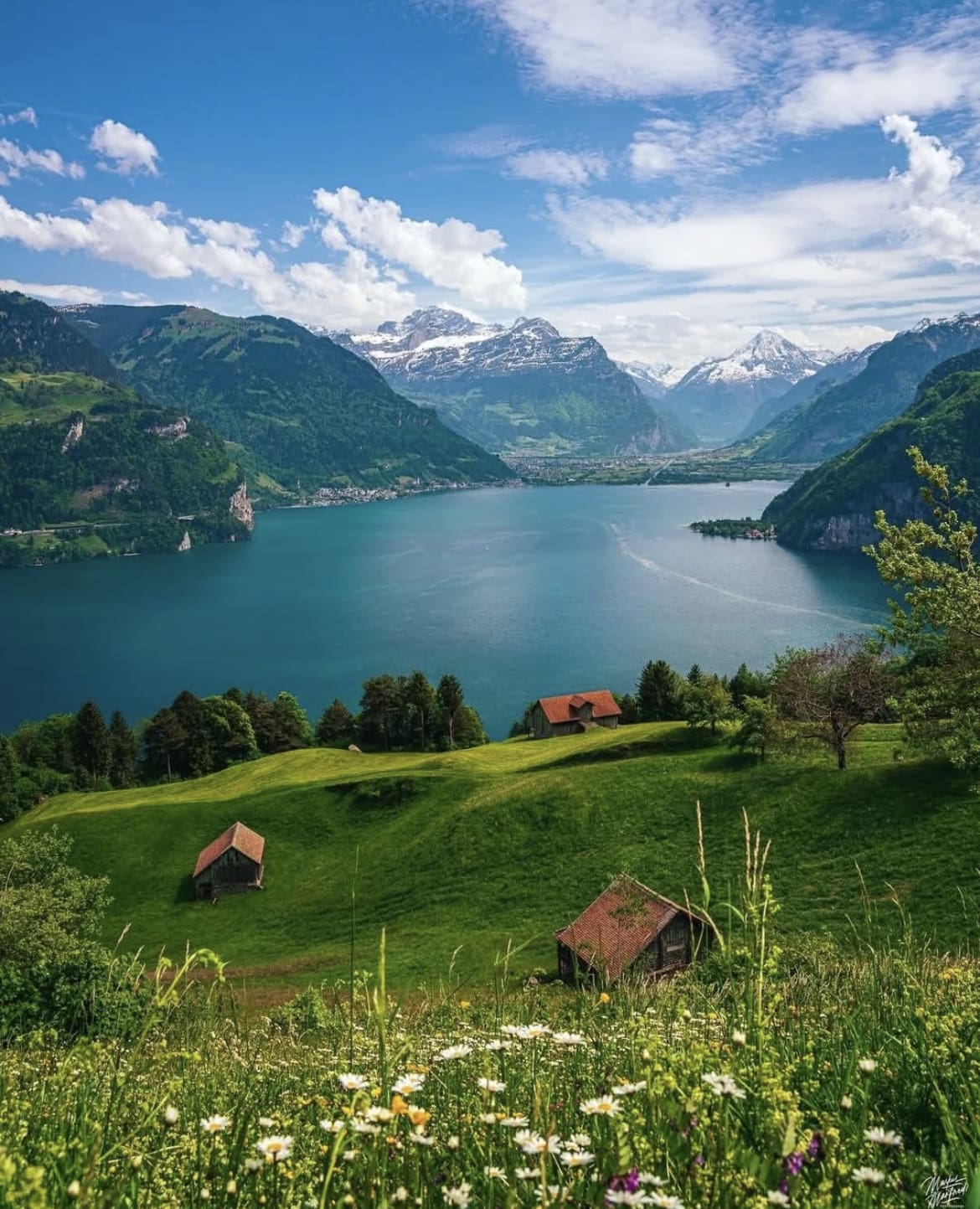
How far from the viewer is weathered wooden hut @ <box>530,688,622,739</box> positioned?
320 feet

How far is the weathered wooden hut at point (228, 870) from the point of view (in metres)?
59.8

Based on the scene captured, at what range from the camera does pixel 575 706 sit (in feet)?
322

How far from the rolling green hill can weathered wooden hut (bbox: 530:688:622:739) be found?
60.4 ft

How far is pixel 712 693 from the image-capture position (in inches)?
2625

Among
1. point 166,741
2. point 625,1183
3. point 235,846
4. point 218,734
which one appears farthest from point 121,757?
point 625,1183

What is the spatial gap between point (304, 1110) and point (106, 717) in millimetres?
140134

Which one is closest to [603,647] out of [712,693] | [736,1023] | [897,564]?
[712,693]

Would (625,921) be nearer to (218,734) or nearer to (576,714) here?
(576,714)

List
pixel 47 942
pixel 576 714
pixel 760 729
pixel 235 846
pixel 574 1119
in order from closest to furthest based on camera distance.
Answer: pixel 574 1119
pixel 47 942
pixel 760 729
pixel 235 846
pixel 576 714

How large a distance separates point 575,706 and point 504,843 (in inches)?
1750

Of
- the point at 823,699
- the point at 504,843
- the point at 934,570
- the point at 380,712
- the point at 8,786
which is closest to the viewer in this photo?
the point at 934,570

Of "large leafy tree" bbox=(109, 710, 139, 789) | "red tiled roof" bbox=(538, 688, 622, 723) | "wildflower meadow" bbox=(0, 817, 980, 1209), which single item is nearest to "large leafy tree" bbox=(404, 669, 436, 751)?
"red tiled roof" bbox=(538, 688, 622, 723)

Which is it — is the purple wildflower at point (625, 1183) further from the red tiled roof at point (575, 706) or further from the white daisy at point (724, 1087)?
the red tiled roof at point (575, 706)

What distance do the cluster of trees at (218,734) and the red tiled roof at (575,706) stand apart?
11.5 m
